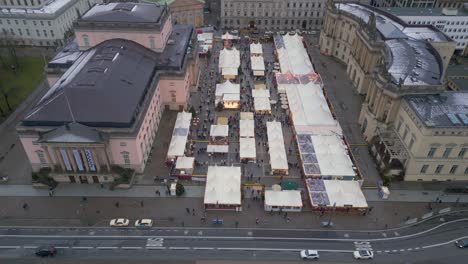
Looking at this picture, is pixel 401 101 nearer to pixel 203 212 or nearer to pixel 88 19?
pixel 203 212

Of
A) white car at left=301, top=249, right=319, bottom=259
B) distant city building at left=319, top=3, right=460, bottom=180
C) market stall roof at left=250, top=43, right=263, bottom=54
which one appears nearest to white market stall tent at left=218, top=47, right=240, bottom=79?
market stall roof at left=250, top=43, right=263, bottom=54

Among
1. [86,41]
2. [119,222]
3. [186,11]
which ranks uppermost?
[86,41]

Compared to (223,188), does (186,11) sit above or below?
above

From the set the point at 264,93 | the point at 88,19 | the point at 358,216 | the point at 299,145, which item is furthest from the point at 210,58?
the point at 358,216

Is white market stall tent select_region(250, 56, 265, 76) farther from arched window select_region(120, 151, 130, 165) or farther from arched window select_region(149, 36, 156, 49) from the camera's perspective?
arched window select_region(120, 151, 130, 165)

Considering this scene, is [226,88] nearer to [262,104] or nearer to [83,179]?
[262,104]

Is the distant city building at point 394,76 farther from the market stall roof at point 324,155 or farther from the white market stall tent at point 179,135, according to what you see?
the white market stall tent at point 179,135

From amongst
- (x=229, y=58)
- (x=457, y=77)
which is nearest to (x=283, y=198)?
(x=229, y=58)
